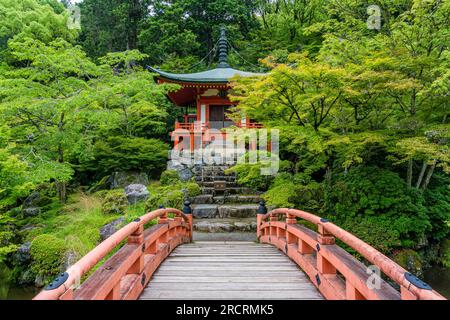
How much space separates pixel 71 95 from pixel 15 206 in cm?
500

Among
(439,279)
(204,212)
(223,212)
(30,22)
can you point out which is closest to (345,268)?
(223,212)

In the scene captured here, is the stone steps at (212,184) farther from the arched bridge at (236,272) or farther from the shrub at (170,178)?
the arched bridge at (236,272)

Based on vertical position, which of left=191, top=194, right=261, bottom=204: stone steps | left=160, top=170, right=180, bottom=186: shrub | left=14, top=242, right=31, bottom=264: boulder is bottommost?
left=14, top=242, right=31, bottom=264: boulder

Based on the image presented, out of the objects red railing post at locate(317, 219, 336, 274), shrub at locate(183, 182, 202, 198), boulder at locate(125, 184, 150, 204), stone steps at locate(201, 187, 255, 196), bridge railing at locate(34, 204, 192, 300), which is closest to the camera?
bridge railing at locate(34, 204, 192, 300)

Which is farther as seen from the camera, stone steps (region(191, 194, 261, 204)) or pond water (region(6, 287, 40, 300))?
stone steps (region(191, 194, 261, 204))

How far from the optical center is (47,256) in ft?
21.0

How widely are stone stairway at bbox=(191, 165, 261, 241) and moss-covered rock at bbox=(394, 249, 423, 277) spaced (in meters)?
3.29

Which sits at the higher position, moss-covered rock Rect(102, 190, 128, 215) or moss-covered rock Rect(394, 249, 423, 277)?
moss-covered rock Rect(102, 190, 128, 215)

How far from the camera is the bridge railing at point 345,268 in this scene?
158cm

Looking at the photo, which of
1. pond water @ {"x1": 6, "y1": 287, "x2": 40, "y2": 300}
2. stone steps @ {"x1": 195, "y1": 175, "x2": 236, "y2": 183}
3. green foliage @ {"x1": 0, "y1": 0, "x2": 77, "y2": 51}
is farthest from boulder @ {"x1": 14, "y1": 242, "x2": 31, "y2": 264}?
green foliage @ {"x1": 0, "y1": 0, "x2": 77, "y2": 51}

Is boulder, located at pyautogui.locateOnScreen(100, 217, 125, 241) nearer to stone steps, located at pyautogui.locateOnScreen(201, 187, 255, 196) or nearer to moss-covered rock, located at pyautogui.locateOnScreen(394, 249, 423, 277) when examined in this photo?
stone steps, located at pyautogui.locateOnScreen(201, 187, 255, 196)

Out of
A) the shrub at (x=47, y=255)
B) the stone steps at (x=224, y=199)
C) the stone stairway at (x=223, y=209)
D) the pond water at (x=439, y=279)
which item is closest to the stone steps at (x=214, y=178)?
the stone stairway at (x=223, y=209)

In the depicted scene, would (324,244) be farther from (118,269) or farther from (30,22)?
(30,22)

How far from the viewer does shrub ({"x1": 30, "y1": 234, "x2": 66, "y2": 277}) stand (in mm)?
6249
